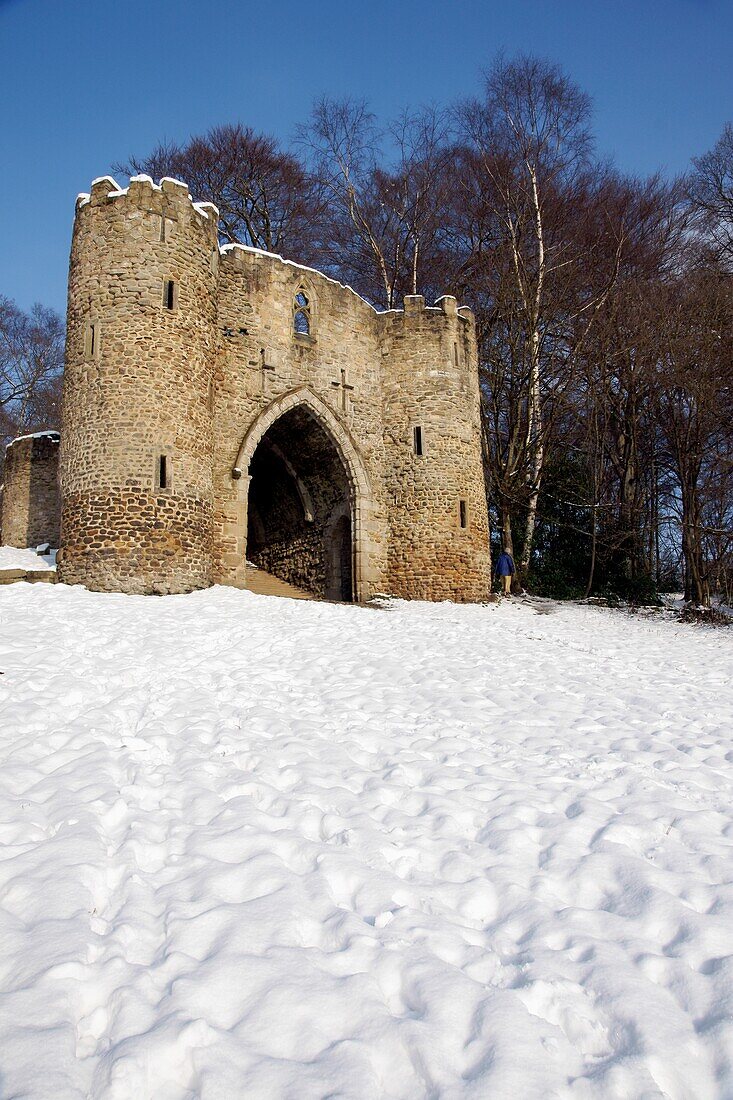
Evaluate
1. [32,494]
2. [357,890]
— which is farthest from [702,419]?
[32,494]

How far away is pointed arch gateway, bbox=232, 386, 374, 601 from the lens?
1553 cm

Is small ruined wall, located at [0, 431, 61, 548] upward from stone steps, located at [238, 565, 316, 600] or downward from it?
upward

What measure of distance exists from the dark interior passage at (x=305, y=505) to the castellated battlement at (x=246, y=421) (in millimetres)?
53

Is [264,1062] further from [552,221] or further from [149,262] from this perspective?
[552,221]

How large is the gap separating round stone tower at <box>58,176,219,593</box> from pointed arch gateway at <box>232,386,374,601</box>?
1.61 metres

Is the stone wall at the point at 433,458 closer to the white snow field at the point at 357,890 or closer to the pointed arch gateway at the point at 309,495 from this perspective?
the pointed arch gateway at the point at 309,495

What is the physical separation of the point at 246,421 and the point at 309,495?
3.64 meters

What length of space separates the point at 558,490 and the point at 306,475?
7.97 m

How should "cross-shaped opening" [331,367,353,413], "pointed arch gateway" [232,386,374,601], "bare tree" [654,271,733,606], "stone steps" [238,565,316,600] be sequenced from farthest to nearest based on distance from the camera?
"cross-shaped opening" [331,367,353,413] → "stone steps" [238,565,316,600] → "pointed arch gateway" [232,386,374,601] → "bare tree" [654,271,733,606]

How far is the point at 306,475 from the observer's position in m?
17.6

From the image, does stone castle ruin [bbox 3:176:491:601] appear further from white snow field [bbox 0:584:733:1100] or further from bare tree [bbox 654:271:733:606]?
white snow field [bbox 0:584:733:1100]

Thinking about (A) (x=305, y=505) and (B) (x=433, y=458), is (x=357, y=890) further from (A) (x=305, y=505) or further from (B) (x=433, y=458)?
(A) (x=305, y=505)

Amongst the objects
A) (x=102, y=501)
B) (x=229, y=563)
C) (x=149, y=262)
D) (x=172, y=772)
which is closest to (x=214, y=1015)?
(x=172, y=772)

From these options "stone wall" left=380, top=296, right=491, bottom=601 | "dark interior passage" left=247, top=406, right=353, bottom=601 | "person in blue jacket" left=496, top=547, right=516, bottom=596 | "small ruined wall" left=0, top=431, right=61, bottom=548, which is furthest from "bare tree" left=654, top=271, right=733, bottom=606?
"small ruined wall" left=0, top=431, right=61, bottom=548
